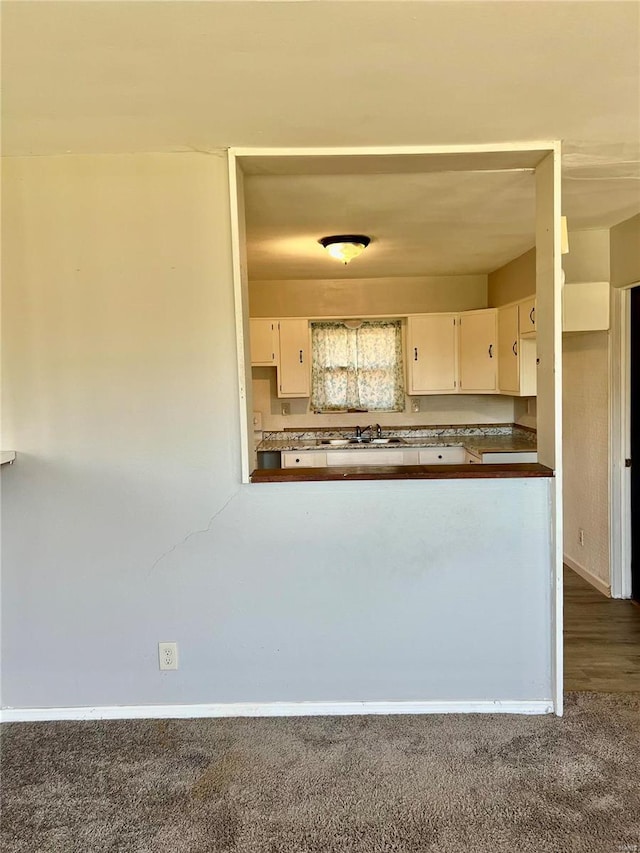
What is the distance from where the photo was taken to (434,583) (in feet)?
7.77

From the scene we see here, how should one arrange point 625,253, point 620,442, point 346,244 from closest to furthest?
point 625,253
point 346,244
point 620,442

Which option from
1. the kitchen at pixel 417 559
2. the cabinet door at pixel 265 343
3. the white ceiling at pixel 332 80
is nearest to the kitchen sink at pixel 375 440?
the cabinet door at pixel 265 343

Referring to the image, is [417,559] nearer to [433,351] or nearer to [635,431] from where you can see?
[635,431]

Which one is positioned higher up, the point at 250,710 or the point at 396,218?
the point at 396,218

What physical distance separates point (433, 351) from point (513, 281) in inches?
34.6

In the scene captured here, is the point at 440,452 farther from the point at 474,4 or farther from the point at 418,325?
the point at 474,4

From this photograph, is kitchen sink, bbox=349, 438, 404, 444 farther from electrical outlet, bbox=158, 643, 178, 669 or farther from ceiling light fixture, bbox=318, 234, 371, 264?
electrical outlet, bbox=158, 643, 178, 669

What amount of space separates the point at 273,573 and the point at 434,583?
2.33 feet

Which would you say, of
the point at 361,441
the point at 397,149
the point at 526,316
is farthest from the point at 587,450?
the point at 397,149

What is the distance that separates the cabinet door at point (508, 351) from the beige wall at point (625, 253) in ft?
2.49

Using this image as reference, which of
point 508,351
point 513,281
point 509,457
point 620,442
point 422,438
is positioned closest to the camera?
point 620,442

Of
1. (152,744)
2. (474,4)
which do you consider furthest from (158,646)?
(474,4)

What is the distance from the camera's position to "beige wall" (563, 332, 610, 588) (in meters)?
3.63

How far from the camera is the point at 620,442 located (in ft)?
11.4
